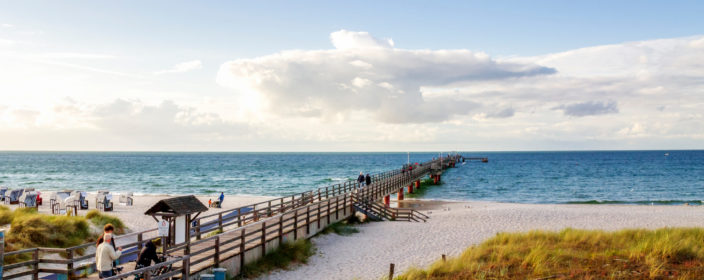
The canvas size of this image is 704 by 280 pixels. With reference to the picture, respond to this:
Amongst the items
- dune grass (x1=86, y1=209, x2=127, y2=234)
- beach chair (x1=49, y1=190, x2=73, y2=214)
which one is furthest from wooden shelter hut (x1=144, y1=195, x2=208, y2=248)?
beach chair (x1=49, y1=190, x2=73, y2=214)

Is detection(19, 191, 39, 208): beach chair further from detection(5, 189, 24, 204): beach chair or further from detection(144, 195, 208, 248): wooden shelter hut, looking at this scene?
detection(144, 195, 208, 248): wooden shelter hut

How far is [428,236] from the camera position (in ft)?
68.5

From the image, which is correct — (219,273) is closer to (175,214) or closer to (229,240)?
(229,240)

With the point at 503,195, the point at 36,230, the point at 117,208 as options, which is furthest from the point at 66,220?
the point at 503,195

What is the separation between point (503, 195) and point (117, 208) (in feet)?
117

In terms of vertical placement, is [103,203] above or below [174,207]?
below

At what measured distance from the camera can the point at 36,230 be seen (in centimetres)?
1622

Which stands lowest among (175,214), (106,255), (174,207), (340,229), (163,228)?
(340,229)

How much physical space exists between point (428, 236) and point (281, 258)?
7.86 m

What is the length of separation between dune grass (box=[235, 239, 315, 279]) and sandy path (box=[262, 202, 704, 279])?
355 millimetres

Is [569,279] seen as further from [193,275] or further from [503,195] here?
[503,195]

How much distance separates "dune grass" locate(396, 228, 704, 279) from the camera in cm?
1233

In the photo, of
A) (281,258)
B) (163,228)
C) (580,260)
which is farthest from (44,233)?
(580,260)

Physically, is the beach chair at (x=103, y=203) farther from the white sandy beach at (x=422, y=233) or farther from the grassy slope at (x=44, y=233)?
the grassy slope at (x=44, y=233)
